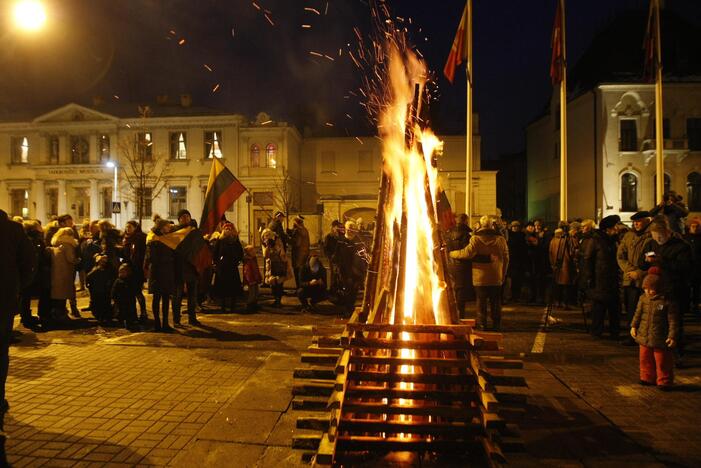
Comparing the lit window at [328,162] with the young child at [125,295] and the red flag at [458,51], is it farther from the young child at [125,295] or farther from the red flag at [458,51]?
the young child at [125,295]

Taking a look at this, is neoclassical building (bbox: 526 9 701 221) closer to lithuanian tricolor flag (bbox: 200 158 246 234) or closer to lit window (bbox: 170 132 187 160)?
lithuanian tricolor flag (bbox: 200 158 246 234)

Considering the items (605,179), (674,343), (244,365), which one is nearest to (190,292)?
(244,365)

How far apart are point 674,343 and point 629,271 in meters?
2.06

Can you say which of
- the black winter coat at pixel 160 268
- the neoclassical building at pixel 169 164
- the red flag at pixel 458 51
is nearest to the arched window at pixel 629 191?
the neoclassical building at pixel 169 164

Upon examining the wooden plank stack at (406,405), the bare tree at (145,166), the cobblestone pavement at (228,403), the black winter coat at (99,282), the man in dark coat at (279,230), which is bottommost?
the cobblestone pavement at (228,403)

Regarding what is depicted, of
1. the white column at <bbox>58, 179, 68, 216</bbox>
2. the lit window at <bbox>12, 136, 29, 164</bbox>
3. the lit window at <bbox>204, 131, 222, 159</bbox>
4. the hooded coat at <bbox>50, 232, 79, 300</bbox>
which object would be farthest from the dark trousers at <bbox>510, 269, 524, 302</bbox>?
the lit window at <bbox>12, 136, 29, 164</bbox>

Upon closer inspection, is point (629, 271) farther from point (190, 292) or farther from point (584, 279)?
point (190, 292)

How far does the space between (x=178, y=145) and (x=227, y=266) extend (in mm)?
33699

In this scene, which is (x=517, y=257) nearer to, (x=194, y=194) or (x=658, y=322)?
(x=658, y=322)

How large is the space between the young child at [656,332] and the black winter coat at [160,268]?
7.39 metres

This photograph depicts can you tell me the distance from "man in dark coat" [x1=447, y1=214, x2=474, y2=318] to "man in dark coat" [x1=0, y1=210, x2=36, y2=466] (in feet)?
23.2

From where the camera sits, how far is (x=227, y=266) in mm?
11078

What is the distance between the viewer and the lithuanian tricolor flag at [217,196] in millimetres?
12016

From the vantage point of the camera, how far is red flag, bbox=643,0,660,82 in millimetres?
15290
